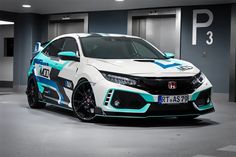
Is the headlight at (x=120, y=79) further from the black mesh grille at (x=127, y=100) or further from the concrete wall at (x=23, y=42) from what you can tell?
the concrete wall at (x=23, y=42)

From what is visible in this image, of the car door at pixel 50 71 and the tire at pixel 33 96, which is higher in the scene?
the car door at pixel 50 71

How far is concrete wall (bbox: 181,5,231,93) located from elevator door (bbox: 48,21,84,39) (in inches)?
154

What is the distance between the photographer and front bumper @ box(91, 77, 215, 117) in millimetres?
5974

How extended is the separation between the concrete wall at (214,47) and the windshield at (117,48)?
4.90 meters

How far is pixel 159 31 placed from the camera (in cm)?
1344

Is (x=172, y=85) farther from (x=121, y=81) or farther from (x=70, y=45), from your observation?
(x=70, y=45)

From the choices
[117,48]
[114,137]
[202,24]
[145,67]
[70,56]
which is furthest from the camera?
[202,24]

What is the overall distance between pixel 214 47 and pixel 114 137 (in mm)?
7720

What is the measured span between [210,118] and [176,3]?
226 inches

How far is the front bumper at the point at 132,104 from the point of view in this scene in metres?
5.97

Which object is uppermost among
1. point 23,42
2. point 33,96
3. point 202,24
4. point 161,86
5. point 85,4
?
point 85,4

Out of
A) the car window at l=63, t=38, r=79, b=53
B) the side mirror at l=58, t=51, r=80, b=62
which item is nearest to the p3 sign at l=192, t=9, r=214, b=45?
the car window at l=63, t=38, r=79, b=53

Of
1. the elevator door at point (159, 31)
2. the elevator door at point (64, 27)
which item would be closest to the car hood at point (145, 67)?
the elevator door at point (159, 31)

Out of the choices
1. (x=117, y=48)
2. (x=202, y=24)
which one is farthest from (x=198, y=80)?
(x=202, y=24)
